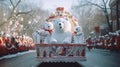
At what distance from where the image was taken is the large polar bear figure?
17362mm

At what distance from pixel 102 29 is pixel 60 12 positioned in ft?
213

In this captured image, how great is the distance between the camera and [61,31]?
17625 mm

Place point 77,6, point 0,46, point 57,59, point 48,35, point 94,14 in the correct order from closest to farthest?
point 57,59
point 48,35
point 0,46
point 77,6
point 94,14

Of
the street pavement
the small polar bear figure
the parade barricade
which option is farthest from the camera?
the street pavement

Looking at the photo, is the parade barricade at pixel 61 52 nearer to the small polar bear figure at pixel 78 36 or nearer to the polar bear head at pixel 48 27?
the small polar bear figure at pixel 78 36

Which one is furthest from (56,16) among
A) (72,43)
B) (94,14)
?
(94,14)

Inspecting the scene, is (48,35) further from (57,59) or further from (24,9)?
(24,9)

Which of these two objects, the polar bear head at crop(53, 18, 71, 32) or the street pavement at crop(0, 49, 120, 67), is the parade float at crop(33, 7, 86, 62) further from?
the street pavement at crop(0, 49, 120, 67)

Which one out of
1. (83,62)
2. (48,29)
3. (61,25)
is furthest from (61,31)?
(83,62)

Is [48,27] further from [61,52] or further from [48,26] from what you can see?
[61,52]

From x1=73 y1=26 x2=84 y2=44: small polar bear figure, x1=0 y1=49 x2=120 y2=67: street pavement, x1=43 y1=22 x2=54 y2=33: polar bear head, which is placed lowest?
x1=0 y1=49 x2=120 y2=67: street pavement

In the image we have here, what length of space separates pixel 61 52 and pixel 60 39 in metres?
1.05

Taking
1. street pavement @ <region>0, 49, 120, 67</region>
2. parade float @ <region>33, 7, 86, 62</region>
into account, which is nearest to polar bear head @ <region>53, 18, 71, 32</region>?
parade float @ <region>33, 7, 86, 62</region>

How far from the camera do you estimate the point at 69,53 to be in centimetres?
1650
